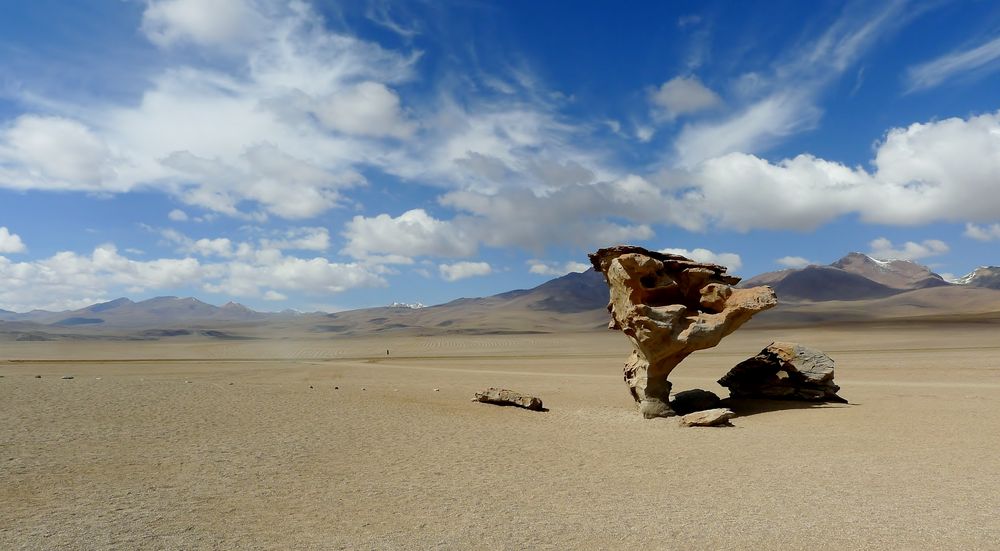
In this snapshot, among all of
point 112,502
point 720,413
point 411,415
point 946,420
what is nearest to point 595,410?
point 720,413

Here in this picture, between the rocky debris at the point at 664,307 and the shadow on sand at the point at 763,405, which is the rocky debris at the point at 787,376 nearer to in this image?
the shadow on sand at the point at 763,405

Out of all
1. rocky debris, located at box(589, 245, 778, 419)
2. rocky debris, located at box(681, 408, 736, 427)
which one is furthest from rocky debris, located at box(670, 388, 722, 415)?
rocky debris, located at box(681, 408, 736, 427)

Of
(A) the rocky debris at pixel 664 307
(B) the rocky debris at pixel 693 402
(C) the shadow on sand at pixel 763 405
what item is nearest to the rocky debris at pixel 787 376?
(C) the shadow on sand at pixel 763 405

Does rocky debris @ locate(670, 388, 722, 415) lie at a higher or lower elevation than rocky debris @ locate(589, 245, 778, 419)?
lower

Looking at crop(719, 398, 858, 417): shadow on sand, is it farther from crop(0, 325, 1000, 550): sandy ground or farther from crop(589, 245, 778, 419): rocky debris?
crop(589, 245, 778, 419): rocky debris

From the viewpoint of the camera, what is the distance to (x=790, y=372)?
19.3m

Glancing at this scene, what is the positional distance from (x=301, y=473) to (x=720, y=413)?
35.6ft

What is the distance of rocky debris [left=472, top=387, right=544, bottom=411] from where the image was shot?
18859 millimetres

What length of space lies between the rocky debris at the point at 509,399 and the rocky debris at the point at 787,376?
7.08 m

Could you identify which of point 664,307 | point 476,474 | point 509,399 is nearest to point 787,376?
point 664,307

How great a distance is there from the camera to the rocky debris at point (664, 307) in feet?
57.3

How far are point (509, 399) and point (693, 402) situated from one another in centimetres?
602

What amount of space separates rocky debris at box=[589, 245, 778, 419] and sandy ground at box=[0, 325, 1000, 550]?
57.9 inches

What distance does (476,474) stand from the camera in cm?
Answer: 1028
